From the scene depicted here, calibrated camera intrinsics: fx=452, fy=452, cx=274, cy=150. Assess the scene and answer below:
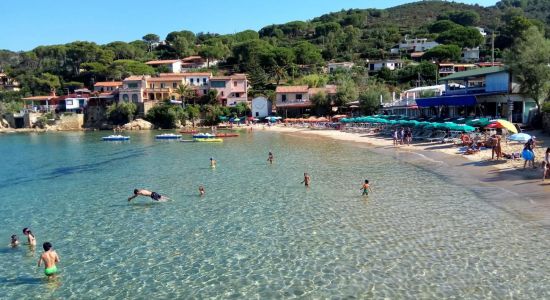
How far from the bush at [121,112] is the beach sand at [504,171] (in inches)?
1970

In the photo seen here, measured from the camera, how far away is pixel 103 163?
36.3m

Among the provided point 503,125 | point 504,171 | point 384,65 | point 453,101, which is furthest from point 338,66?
point 504,171

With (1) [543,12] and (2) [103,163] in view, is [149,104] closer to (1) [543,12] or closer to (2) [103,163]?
(2) [103,163]

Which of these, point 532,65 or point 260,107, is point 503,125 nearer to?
point 532,65

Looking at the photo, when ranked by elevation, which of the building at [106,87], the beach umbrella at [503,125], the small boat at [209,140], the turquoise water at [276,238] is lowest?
the turquoise water at [276,238]

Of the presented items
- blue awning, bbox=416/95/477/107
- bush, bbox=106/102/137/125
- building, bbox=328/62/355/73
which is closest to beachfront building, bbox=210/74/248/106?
bush, bbox=106/102/137/125

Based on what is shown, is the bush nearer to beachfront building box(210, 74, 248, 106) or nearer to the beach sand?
beachfront building box(210, 74, 248, 106)

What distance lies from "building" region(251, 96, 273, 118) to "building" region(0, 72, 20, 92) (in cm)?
5969

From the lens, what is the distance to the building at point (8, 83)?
10550 cm

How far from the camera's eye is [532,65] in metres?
33.7

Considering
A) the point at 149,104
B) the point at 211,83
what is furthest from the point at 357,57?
the point at 149,104

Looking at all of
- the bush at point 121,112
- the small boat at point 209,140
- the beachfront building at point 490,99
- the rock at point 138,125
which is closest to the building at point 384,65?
the beachfront building at point 490,99

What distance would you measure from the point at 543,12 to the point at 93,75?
159 meters

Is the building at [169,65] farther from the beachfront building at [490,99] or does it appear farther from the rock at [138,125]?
the beachfront building at [490,99]
